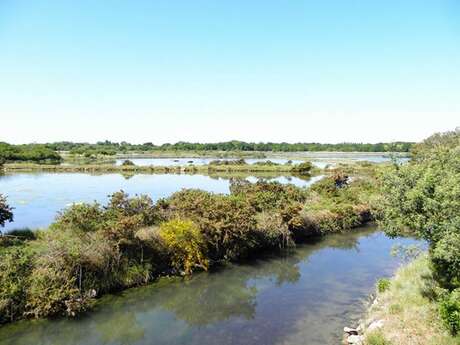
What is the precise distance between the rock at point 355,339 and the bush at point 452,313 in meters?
3.11

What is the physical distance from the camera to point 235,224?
25578 millimetres

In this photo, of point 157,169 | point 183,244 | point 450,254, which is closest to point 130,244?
point 183,244

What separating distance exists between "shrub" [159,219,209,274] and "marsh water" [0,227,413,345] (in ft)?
2.73

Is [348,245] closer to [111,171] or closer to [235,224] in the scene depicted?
[235,224]

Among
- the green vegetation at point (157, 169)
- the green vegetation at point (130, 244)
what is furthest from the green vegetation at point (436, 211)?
the green vegetation at point (157, 169)

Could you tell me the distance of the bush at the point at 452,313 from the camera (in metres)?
13.0

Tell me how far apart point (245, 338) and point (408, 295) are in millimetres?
7192

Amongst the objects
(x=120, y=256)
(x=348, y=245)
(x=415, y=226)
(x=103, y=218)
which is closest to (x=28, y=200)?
(x=103, y=218)

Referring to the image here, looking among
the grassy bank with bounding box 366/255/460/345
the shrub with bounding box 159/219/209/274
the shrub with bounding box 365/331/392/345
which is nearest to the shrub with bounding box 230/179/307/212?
the shrub with bounding box 159/219/209/274

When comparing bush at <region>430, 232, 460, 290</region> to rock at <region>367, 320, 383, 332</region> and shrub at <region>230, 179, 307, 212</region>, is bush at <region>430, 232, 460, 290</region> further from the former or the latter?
shrub at <region>230, 179, 307, 212</region>

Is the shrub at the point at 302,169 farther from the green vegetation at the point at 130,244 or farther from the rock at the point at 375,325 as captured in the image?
the rock at the point at 375,325

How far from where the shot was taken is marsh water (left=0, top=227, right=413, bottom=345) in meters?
16.1

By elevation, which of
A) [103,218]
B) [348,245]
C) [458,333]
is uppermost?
[103,218]

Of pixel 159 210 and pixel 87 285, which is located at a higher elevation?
pixel 159 210
